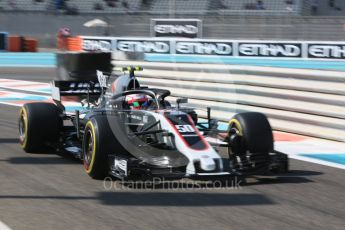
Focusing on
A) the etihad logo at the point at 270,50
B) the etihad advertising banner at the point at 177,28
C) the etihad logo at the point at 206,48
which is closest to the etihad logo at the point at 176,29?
the etihad advertising banner at the point at 177,28

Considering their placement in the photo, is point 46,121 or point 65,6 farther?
point 65,6

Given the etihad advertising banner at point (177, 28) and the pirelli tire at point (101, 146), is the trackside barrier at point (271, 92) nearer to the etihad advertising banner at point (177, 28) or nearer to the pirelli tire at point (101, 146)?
the pirelli tire at point (101, 146)

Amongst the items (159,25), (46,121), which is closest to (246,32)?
(159,25)

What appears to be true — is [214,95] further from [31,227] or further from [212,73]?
[31,227]

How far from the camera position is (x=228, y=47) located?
21844 mm

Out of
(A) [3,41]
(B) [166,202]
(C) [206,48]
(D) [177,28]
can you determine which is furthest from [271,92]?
(A) [3,41]

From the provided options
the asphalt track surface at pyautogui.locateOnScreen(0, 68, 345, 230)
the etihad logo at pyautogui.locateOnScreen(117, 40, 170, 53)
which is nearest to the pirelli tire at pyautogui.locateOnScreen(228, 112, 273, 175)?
the asphalt track surface at pyautogui.locateOnScreen(0, 68, 345, 230)

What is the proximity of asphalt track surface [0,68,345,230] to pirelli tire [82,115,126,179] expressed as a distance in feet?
0.43

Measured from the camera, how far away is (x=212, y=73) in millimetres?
11172

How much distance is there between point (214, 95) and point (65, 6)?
92.6 feet

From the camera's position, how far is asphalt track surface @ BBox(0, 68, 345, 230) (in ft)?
15.8

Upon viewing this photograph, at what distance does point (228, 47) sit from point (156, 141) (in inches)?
625

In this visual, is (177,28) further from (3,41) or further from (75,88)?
(75,88)
